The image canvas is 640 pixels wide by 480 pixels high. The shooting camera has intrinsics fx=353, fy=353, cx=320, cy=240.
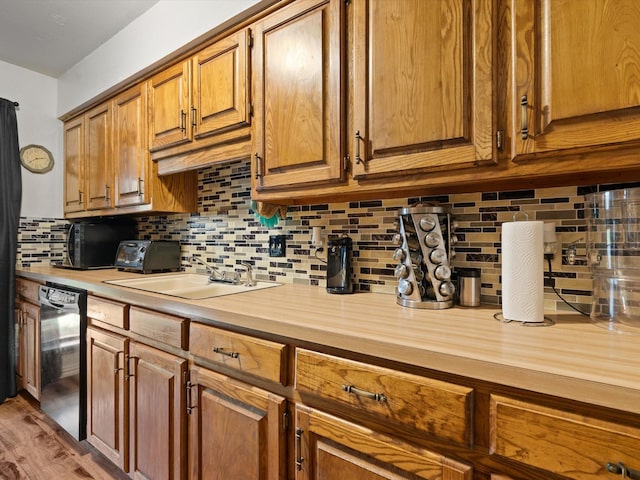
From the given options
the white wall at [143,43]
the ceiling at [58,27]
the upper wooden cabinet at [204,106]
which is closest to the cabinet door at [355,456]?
the upper wooden cabinet at [204,106]

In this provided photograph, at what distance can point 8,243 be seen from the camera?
2.53 m

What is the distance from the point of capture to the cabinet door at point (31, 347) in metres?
2.26

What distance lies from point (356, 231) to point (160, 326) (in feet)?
2.98

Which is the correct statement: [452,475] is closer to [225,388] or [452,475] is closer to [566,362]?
[566,362]

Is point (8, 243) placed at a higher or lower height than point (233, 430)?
higher

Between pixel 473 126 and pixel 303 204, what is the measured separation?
92cm

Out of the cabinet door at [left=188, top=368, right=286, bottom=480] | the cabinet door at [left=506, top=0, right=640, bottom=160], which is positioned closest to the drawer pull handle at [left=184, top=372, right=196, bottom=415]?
the cabinet door at [left=188, top=368, right=286, bottom=480]

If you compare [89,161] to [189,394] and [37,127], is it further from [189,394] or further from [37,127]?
[189,394]

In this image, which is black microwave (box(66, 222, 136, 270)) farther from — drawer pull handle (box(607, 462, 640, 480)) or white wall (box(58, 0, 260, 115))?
drawer pull handle (box(607, 462, 640, 480))

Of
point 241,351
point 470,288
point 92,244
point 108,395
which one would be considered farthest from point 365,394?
point 92,244

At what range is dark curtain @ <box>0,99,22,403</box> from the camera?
251cm

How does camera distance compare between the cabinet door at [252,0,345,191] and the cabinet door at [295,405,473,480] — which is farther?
the cabinet door at [252,0,345,191]

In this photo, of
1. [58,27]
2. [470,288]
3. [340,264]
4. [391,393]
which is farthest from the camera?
[58,27]

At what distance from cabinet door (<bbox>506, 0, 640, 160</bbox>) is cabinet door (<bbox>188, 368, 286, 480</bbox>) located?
3.39 ft
